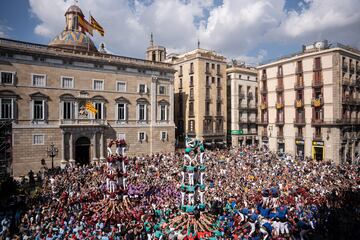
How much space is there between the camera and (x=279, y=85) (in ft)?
140

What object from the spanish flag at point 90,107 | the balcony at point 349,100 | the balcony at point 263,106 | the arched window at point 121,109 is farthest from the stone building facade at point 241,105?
the spanish flag at point 90,107

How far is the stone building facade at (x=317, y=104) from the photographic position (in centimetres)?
3588

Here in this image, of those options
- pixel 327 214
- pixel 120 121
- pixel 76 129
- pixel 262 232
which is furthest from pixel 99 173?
pixel 327 214

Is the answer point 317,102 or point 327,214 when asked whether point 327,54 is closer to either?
point 317,102

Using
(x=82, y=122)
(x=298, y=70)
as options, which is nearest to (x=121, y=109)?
(x=82, y=122)

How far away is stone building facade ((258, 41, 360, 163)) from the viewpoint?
118 ft

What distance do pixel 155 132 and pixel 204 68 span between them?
553 inches

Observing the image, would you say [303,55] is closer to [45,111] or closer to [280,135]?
[280,135]

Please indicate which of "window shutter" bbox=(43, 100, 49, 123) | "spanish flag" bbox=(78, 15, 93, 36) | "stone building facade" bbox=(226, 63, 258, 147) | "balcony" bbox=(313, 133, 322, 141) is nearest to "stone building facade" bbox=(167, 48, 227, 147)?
"stone building facade" bbox=(226, 63, 258, 147)

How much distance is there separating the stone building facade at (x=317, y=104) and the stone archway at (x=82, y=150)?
2796cm

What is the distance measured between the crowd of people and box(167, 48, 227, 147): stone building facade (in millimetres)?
17988

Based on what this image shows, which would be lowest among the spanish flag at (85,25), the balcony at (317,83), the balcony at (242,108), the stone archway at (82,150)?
the stone archway at (82,150)

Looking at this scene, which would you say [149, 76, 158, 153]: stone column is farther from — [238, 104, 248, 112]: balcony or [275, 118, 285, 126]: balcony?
[275, 118, 285, 126]: balcony

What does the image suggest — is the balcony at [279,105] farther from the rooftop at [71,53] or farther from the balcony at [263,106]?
the rooftop at [71,53]
